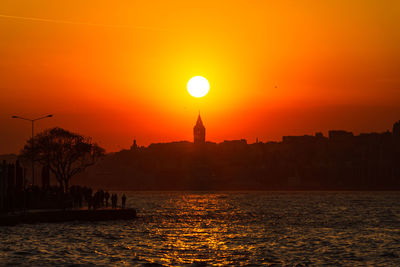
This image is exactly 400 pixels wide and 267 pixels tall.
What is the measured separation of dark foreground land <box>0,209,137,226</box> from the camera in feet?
244

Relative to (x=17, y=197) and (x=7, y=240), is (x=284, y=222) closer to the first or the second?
(x=17, y=197)

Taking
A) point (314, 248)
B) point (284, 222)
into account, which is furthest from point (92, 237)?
point (284, 222)

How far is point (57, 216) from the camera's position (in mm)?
79562

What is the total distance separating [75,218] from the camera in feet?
265

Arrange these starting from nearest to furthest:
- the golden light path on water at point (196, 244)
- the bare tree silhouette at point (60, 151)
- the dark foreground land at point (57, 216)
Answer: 1. the golden light path on water at point (196, 244)
2. the dark foreground land at point (57, 216)
3. the bare tree silhouette at point (60, 151)

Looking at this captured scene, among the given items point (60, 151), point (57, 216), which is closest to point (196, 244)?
point (57, 216)

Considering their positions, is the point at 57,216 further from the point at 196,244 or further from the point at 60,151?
the point at 60,151

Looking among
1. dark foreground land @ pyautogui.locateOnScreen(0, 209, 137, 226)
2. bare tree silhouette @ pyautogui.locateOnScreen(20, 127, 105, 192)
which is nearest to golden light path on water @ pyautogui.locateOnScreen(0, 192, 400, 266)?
dark foreground land @ pyautogui.locateOnScreen(0, 209, 137, 226)

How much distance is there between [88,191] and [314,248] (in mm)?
38820

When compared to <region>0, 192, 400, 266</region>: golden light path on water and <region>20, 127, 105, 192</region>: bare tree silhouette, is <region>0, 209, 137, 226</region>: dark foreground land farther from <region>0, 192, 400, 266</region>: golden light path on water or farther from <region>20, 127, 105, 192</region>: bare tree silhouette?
<region>20, 127, 105, 192</region>: bare tree silhouette

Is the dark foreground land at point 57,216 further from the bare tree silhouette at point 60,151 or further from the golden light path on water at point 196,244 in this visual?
the bare tree silhouette at point 60,151

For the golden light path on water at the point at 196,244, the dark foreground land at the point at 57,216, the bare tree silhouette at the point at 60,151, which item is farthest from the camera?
the bare tree silhouette at the point at 60,151

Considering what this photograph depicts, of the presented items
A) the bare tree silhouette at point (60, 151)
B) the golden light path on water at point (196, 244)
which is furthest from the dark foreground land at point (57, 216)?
the bare tree silhouette at point (60, 151)

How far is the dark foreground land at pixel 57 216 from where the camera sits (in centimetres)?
7425
